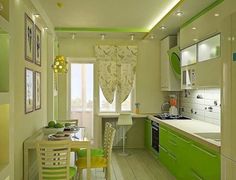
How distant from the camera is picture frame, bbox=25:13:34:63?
3.75m

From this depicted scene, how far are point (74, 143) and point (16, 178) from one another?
0.75 metres

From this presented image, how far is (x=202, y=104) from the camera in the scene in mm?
5043

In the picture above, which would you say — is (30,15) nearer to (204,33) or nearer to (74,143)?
(74,143)

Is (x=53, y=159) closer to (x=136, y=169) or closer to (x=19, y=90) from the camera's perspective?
(x=19, y=90)

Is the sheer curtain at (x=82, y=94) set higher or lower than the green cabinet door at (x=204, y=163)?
higher

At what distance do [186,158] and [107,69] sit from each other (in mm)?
3415

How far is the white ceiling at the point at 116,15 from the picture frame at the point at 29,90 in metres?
1.17

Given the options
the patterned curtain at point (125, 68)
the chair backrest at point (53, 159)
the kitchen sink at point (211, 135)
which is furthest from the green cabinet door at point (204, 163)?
the patterned curtain at point (125, 68)

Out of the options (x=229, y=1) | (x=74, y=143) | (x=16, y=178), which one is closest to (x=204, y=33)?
(x=229, y=1)

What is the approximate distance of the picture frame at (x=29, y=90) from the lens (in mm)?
3735

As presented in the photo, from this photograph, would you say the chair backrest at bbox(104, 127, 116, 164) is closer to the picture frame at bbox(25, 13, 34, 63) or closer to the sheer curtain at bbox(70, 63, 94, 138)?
the picture frame at bbox(25, 13, 34, 63)

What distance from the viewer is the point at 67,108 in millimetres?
6797

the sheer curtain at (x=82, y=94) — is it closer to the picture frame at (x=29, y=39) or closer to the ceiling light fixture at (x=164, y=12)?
the ceiling light fixture at (x=164, y=12)

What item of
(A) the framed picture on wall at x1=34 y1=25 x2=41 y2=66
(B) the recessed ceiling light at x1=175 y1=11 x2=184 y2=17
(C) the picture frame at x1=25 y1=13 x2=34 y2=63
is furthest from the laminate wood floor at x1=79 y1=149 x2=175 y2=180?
(B) the recessed ceiling light at x1=175 y1=11 x2=184 y2=17
